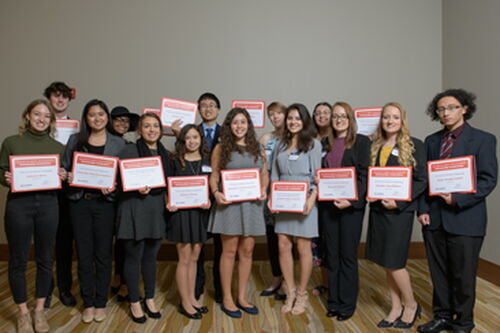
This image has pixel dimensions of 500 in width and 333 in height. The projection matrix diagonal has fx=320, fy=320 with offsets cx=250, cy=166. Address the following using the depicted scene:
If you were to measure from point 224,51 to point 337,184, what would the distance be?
2.61m

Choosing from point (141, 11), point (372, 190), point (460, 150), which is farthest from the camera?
point (141, 11)

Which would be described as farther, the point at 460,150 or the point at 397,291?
the point at 397,291

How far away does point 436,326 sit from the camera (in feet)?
7.79

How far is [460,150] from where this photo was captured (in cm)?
224

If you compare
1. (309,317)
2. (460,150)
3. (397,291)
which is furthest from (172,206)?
(460,150)

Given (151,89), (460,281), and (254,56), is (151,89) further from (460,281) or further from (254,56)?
(460,281)

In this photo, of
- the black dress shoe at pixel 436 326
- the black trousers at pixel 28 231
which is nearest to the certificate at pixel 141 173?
the black trousers at pixel 28 231

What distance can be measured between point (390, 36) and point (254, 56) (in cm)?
187

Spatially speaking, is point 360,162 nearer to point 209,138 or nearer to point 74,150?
point 209,138

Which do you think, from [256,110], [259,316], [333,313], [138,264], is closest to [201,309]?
[259,316]

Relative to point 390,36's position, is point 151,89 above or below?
below

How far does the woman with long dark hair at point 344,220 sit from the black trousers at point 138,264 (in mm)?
1407

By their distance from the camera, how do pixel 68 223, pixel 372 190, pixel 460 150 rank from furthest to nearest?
pixel 68 223
pixel 372 190
pixel 460 150

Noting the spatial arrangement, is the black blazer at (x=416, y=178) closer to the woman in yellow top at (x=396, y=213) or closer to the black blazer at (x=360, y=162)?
the woman in yellow top at (x=396, y=213)
